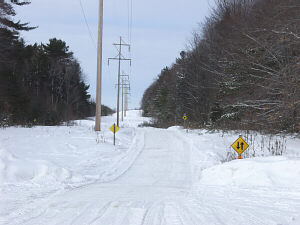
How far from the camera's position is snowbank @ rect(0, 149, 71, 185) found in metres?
7.22

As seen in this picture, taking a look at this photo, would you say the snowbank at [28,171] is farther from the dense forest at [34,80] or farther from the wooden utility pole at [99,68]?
the dense forest at [34,80]

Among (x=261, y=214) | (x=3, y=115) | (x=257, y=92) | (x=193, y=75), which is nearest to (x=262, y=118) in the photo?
(x=257, y=92)

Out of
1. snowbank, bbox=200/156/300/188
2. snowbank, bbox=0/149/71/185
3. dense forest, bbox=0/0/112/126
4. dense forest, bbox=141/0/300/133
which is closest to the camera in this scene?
snowbank, bbox=200/156/300/188

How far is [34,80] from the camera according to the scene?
159ft

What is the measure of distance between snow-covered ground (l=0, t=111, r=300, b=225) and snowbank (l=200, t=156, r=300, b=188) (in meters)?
0.02

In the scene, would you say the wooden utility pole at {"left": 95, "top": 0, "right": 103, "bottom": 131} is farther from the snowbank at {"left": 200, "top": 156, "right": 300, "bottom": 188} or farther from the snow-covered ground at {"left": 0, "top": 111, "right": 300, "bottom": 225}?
the snowbank at {"left": 200, "top": 156, "right": 300, "bottom": 188}

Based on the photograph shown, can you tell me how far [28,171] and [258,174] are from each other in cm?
608

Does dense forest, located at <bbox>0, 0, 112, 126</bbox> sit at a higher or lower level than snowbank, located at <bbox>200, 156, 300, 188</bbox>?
higher

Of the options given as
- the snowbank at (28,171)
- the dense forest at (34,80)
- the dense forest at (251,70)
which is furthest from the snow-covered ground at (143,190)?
the dense forest at (34,80)

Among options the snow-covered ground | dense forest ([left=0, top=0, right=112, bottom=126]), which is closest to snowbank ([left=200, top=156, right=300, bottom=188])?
the snow-covered ground

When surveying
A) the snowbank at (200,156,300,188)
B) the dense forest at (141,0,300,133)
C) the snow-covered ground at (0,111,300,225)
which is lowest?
the snow-covered ground at (0,111,300,225)

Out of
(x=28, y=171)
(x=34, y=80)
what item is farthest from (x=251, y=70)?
(x=34, y=80)

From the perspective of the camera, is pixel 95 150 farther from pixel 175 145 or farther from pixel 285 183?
pixel 285 183

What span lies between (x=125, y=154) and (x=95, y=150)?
1.37m
